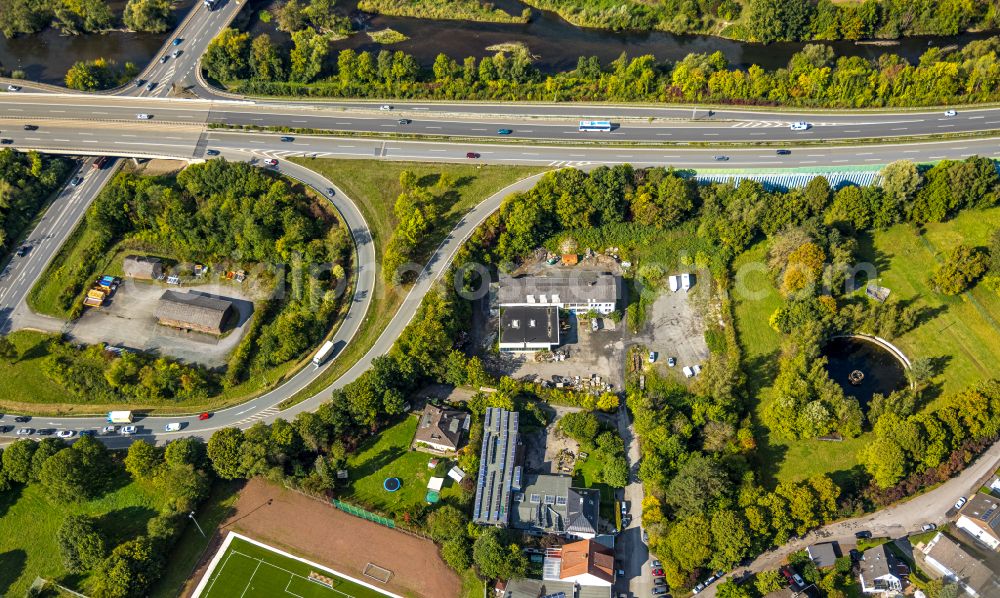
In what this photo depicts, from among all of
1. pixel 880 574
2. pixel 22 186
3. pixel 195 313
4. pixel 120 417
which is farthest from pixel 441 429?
pixel 22 186

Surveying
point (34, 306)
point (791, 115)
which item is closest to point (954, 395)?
point (791, 115)

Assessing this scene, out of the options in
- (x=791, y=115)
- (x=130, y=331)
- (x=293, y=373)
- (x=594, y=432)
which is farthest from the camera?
(x=791, y=115)

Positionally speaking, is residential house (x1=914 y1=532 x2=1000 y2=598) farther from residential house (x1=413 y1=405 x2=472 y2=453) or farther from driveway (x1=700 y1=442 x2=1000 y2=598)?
residential house (x1=413 y1=405 x2=472 y2=453)

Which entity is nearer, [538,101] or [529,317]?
[529,317]

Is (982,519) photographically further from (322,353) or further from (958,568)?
(322,353)

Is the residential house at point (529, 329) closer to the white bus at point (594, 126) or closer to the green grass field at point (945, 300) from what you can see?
the white bus at point (594, 126)

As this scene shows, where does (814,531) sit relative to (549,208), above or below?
below

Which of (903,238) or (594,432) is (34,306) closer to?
(594,432)
